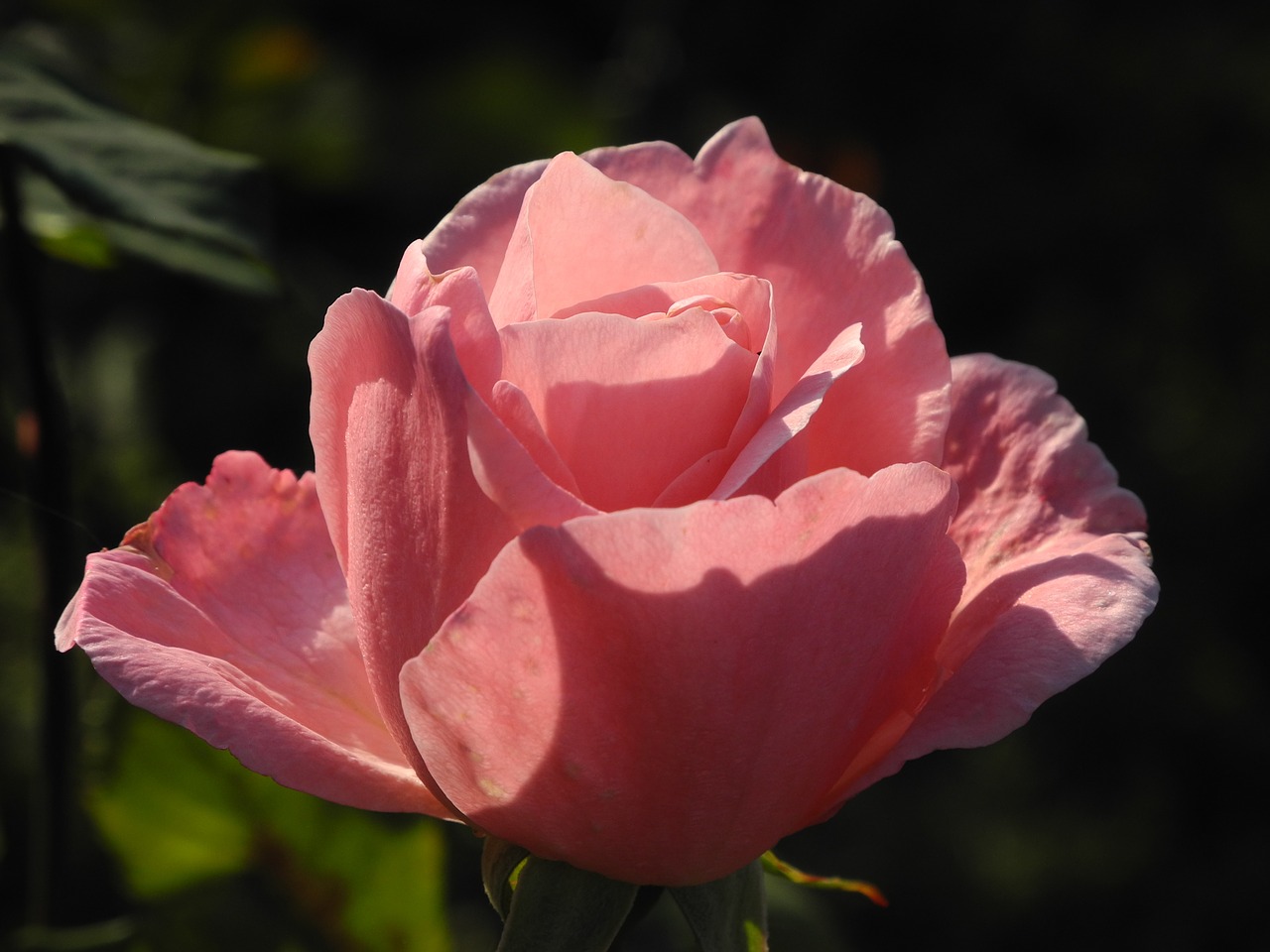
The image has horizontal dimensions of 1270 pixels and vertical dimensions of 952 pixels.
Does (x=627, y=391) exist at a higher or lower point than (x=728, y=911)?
higher

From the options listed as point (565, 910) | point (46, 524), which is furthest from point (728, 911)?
point (46, 524)

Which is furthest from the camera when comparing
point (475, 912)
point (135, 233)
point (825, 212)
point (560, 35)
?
point (560, 35)

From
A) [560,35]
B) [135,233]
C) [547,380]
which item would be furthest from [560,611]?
[560,35]

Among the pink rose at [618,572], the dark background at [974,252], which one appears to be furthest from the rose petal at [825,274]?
the dark background at [974,252]

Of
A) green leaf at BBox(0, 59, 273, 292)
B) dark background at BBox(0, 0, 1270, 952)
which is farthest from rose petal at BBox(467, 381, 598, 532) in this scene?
dark background at BBox(0, 0, 1270, 952)

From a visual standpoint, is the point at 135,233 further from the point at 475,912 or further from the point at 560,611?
the point at 475,912

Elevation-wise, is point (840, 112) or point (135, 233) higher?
point (135, 233)

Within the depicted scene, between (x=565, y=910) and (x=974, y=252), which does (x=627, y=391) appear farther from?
(x=974, y=252)

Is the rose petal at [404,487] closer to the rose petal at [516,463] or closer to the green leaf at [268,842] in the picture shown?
the rose petal at [516,463]
